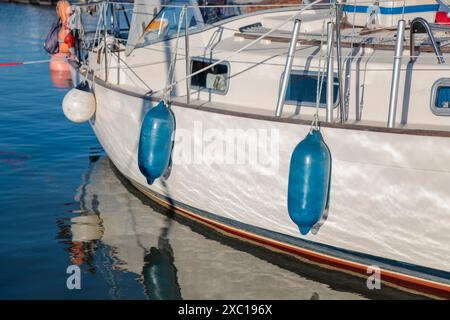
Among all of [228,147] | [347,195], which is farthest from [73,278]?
[347,195]

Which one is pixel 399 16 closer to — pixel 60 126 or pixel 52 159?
pixel 52 159

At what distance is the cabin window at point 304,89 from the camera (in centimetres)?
808

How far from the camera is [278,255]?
28.5ft

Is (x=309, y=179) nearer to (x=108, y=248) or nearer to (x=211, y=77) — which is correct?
(x=211, y=77)

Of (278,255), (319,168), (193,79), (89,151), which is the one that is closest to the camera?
(319,168)

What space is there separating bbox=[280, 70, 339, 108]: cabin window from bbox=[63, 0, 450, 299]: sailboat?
0.06ft

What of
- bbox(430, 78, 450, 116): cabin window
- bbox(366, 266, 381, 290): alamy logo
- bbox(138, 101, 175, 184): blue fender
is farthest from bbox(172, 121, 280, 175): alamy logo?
bbox(430, 78, 450, 116): cabin window

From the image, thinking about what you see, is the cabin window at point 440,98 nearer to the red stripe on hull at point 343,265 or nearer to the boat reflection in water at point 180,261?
the red stripe on hull at point 343,265

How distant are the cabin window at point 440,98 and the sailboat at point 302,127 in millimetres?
16

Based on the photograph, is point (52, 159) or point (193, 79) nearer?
point (193, 79)

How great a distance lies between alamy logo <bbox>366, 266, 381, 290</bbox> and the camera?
25.9ft
